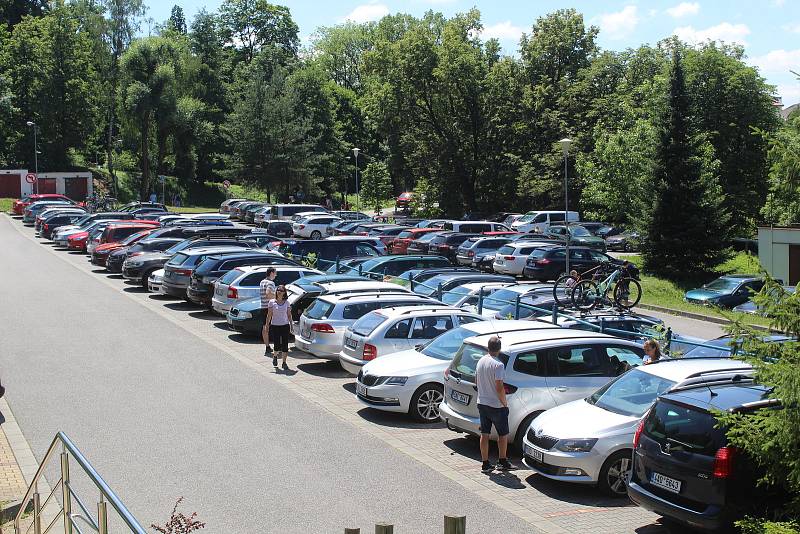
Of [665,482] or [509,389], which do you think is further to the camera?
[509,389]

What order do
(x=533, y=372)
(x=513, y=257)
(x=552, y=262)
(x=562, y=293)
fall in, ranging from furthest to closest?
(x=513, y=257), (x=552, y=262), (x=562, y=293), (x=533, y=372)

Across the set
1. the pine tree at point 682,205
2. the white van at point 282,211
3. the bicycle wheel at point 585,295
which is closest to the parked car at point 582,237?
the pine tree at point 682,205

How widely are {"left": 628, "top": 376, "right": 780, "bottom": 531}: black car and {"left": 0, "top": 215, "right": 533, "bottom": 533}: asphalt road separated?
4.90 feet


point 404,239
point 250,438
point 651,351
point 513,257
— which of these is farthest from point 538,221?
point 250,438

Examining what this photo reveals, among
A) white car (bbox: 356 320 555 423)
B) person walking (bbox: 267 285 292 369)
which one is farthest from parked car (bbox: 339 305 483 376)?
person walking (bbox: 267 285 292 369)

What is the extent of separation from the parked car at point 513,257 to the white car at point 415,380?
21147mm

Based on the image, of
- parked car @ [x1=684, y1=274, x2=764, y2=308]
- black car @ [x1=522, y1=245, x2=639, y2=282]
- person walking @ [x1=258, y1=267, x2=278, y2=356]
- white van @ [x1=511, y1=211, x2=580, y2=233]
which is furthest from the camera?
white van @ [x1=511, y1=211, x2=580, y2=233]

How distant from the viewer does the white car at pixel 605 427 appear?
1009 centimetres

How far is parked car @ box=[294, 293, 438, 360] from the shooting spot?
1698 centimetres

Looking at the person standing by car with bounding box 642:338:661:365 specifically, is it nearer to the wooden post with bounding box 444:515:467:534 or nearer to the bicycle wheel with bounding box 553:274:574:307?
the bicycle wheel with bounding box 553:274:574:307

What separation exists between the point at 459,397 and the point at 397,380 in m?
1.65

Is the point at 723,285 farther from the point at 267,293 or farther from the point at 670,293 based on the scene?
the point at 267,293

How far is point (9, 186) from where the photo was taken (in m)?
77.2

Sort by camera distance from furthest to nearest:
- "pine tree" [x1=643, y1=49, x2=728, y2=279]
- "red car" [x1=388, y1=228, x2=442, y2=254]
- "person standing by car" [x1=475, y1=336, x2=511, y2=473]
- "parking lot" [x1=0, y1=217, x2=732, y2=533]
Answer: "red car" [x1=388, y1=228, x2=442, y2=254] → "pine tree" [x1=643, y1=49, x2=728, y2=279] → "person standing by car" [x1=475, y1=336, x2=511, y2=473] → "parking lot" [x1=0, y1=217, x2=732, y2=533]
